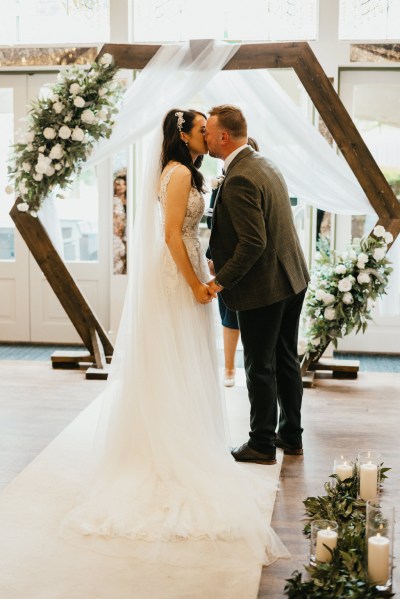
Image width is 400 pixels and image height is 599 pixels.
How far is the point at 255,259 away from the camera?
11.3 ft

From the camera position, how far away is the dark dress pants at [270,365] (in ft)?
12.0

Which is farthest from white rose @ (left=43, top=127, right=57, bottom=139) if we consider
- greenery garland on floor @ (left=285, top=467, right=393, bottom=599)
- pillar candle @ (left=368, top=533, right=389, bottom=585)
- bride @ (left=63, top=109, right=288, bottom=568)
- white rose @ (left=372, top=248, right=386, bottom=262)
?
pillar candle @ (left=368, top=533, right=389, bottom=585)

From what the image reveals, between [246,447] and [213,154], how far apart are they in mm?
1385

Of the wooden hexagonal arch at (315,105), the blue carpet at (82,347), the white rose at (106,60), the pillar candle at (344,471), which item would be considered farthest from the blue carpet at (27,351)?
the pillar candle at (344,471)

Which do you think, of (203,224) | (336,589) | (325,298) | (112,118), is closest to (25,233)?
(112,118)

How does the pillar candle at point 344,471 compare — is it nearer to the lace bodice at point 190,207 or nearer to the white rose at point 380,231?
the lace bodice at point 190,207

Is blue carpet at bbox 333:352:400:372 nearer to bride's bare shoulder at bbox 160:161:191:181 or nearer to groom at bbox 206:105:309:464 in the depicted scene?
groom at bbox 206:105:309:464

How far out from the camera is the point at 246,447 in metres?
3.83

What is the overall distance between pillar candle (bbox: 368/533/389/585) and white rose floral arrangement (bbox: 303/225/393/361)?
2.87m

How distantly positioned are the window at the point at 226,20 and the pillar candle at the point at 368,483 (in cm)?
408

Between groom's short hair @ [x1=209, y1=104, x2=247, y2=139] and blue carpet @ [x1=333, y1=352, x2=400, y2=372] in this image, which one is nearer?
groom's short hair @ [x1=209, y1=104, x2=247, y2=139]

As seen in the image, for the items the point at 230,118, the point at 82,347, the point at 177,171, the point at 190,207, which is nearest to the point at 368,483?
the point at 190,207

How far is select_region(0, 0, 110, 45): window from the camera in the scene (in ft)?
21.3

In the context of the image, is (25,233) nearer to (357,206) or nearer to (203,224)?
(203,224)
